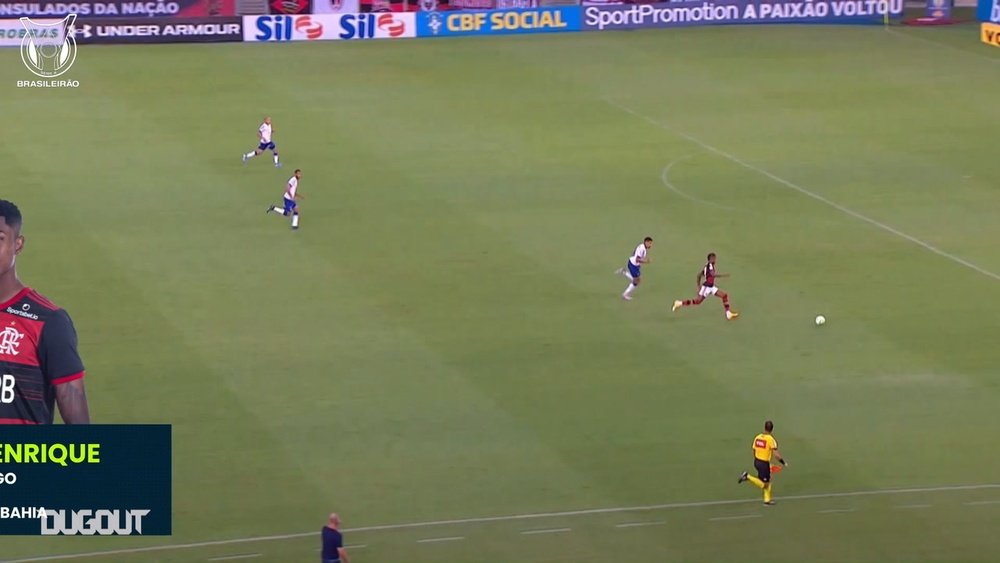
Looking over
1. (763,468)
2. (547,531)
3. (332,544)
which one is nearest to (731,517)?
(763,468)

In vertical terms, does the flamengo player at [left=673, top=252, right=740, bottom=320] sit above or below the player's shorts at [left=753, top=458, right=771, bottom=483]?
above

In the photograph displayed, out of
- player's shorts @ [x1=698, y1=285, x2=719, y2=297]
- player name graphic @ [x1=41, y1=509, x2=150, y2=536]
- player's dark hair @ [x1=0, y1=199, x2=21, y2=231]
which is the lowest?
player name graphic @ [x1=41, y1=509, x2=150, y2=536]

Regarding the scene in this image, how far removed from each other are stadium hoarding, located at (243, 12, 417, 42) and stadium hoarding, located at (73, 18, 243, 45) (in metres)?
0.74

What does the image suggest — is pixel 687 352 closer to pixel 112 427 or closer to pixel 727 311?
pixel 727 311

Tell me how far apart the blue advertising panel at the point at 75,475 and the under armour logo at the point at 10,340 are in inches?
17.5

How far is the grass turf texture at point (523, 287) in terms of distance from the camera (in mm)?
25312

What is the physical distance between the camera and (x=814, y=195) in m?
44.8

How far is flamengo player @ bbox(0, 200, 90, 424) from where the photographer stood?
8.27 meters

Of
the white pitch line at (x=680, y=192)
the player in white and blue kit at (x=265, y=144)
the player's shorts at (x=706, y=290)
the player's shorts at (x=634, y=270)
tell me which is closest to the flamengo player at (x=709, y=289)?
the player's shorts at (x=706, y=290)

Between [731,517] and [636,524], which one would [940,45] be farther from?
[636,524]

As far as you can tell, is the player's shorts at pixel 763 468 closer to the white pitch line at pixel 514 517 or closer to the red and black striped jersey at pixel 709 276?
the white pitch line at pixel 514 517

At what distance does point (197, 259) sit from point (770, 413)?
1591 centimetres

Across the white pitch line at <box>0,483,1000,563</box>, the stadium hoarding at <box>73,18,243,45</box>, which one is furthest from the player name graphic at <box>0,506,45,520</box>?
the stadium hoarding at <box>73,18,243,45</box>

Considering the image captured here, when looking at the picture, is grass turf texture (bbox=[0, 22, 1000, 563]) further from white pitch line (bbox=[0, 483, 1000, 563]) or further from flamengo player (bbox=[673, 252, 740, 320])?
flamengo player (bbox=[673, 252, 740, 320])
